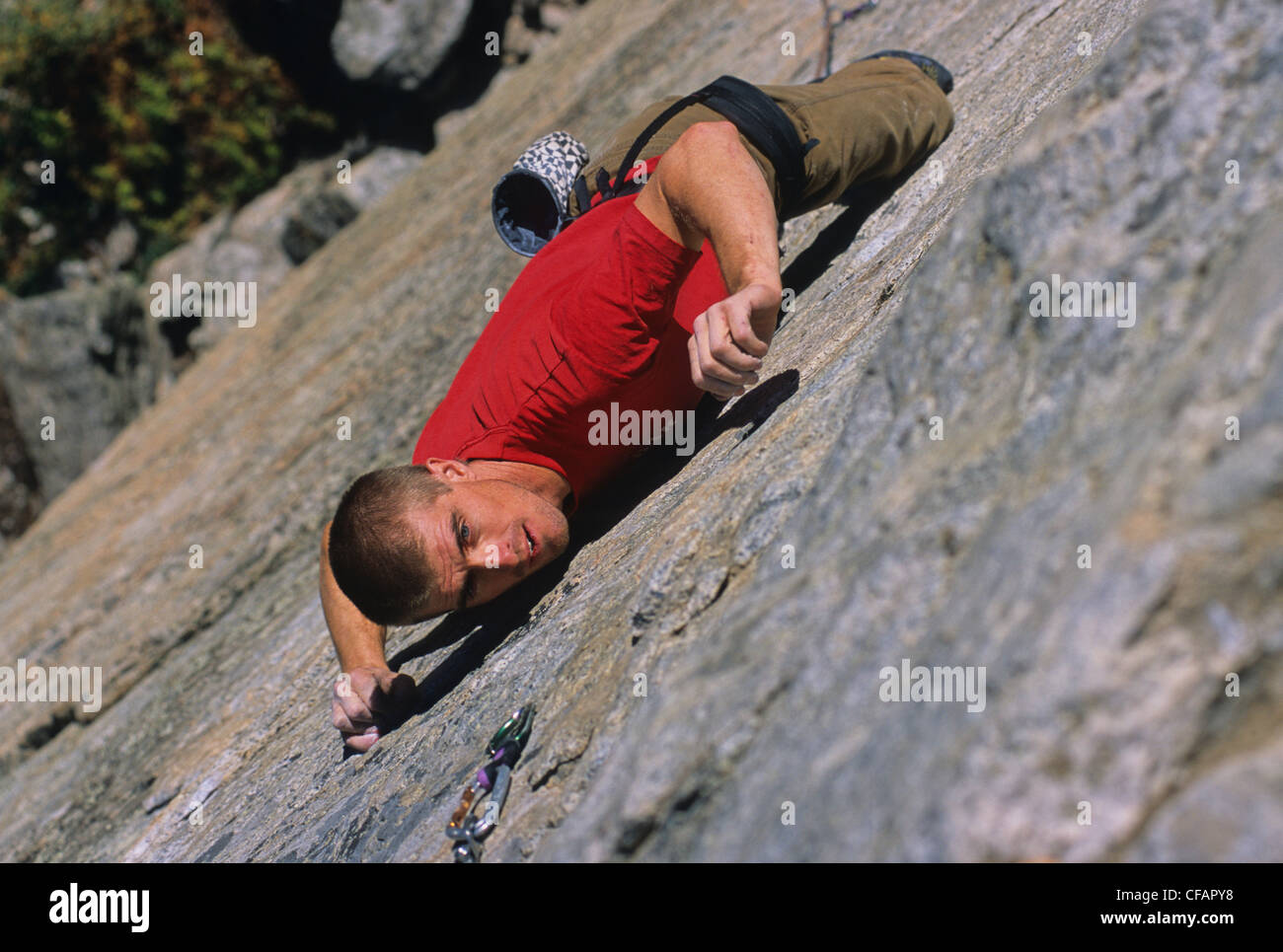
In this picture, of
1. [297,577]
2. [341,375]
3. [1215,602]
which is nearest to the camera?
[1215,602]

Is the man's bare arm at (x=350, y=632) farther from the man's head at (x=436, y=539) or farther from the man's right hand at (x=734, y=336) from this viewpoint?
the man's right hand at (x=734, y=336)

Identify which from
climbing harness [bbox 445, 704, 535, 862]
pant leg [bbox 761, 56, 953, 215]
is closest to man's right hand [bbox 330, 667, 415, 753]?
climbing harness [bbox 445, 704, 535, 862]

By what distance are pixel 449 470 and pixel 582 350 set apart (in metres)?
0.60

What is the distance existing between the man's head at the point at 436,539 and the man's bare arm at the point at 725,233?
0.73 metres

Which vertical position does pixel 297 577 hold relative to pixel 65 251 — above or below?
below

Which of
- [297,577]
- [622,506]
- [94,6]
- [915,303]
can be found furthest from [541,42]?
[915,303]

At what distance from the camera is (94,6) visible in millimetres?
13719

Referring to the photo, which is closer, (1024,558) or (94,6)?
(1024,558)

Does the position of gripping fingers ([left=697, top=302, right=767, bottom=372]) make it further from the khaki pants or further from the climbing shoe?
the climbing shoe

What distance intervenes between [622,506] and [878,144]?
1626 millimetres

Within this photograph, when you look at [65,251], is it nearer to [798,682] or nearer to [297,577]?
[297,577]

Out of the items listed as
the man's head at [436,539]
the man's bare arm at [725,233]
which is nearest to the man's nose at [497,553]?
the man's head at [436,539]

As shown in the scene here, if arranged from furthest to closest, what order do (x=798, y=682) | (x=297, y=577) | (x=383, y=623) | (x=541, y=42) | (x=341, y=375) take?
(x=541, y=42) → (x=341, y=375) → (x=297, y=577) → (x=383, y=623) → (x=798, y=682)

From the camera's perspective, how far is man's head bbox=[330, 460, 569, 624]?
3102 mm
